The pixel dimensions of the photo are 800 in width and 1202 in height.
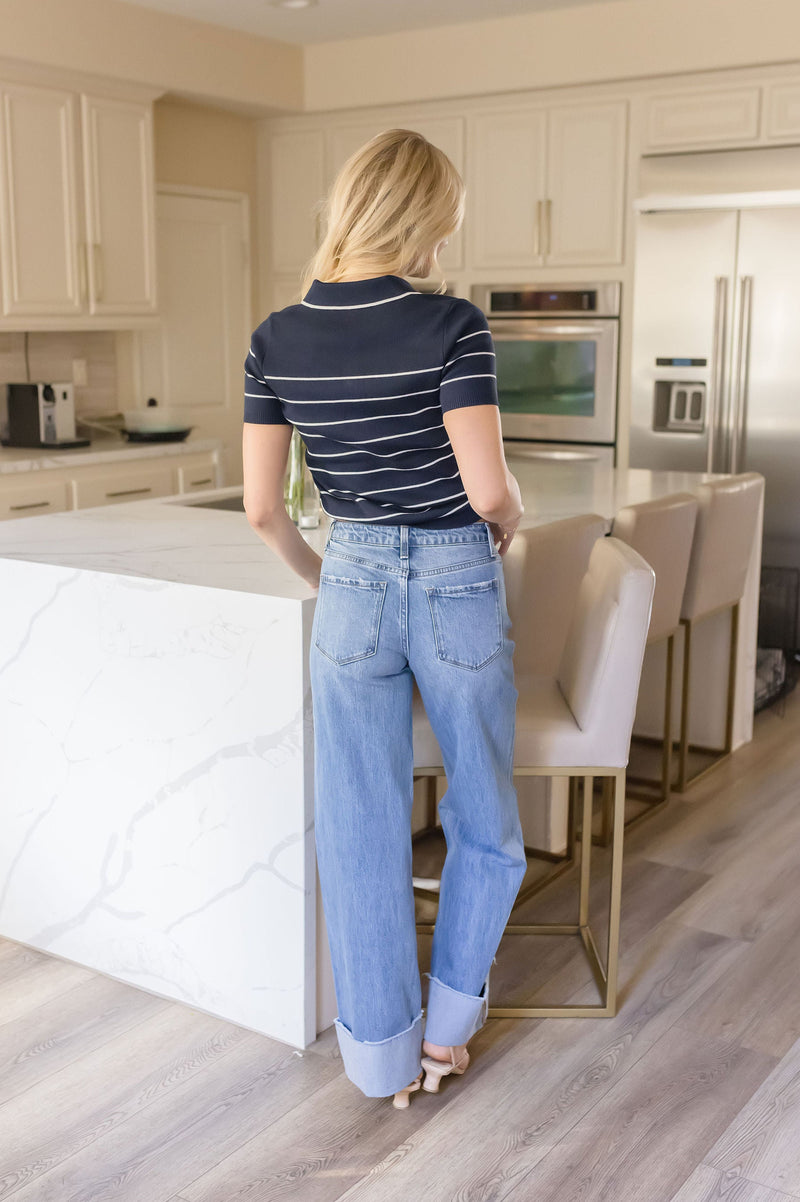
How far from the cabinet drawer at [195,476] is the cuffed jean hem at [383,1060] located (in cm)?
340

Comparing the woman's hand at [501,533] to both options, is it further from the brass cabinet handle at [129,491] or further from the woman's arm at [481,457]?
the brass cabinet handle at [129,491]

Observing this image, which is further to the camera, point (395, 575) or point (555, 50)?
point (555, 50)

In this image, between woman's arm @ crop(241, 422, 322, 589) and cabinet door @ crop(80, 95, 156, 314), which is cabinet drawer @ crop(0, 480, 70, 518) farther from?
woman's arm @ crop(241, 422, 322, 589)

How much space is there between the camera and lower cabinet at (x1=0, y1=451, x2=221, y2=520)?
4391 millimetres

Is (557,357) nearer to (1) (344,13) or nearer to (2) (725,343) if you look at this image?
(2) (725,343)

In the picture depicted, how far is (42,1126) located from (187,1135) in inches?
9.2

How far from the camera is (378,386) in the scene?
165 centimetres

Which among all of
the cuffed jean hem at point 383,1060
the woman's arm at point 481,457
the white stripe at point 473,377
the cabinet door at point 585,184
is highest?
the cabinet door at point 585,184

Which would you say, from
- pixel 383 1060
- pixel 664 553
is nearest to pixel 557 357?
pixel 664 553

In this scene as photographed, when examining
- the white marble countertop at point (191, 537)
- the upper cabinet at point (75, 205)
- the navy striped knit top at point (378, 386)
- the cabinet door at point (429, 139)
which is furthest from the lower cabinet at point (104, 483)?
the navy striped knit top at point (378, 386)

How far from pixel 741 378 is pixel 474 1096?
11.3 ft

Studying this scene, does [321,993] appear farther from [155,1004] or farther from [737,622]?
[737,622]

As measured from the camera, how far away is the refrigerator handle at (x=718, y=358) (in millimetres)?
4730

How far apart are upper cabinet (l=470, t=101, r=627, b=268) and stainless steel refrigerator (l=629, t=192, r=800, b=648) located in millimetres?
253
